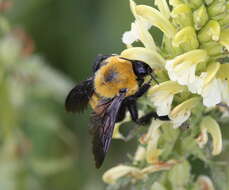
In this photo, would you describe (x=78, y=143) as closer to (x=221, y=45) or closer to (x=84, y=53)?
(x=84, y=53)

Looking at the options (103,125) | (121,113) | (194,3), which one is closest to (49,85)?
(121,113)

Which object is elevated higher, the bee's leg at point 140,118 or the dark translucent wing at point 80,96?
the dark translucent wing at point 80,96

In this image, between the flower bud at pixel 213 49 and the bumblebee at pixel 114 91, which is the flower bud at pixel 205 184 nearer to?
the bumblebee at pixel 114 91

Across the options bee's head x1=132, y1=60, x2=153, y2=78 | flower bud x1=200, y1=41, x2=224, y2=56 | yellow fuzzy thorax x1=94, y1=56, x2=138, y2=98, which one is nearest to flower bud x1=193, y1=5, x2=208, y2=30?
flower bud x1=200, y1=41, x2=224, y2=56

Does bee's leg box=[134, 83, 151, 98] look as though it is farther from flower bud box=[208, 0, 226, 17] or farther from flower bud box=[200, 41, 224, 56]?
flower bud box=[208, 0, 226, 17]

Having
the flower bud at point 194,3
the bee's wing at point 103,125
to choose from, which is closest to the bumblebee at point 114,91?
the bee's wing at point 103,125

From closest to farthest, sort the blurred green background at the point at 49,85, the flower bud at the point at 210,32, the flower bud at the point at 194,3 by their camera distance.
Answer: the flower bud at the point at 210,32 → the flower bud at the point at 194,3 → the blurred green background at the point at 49,85
